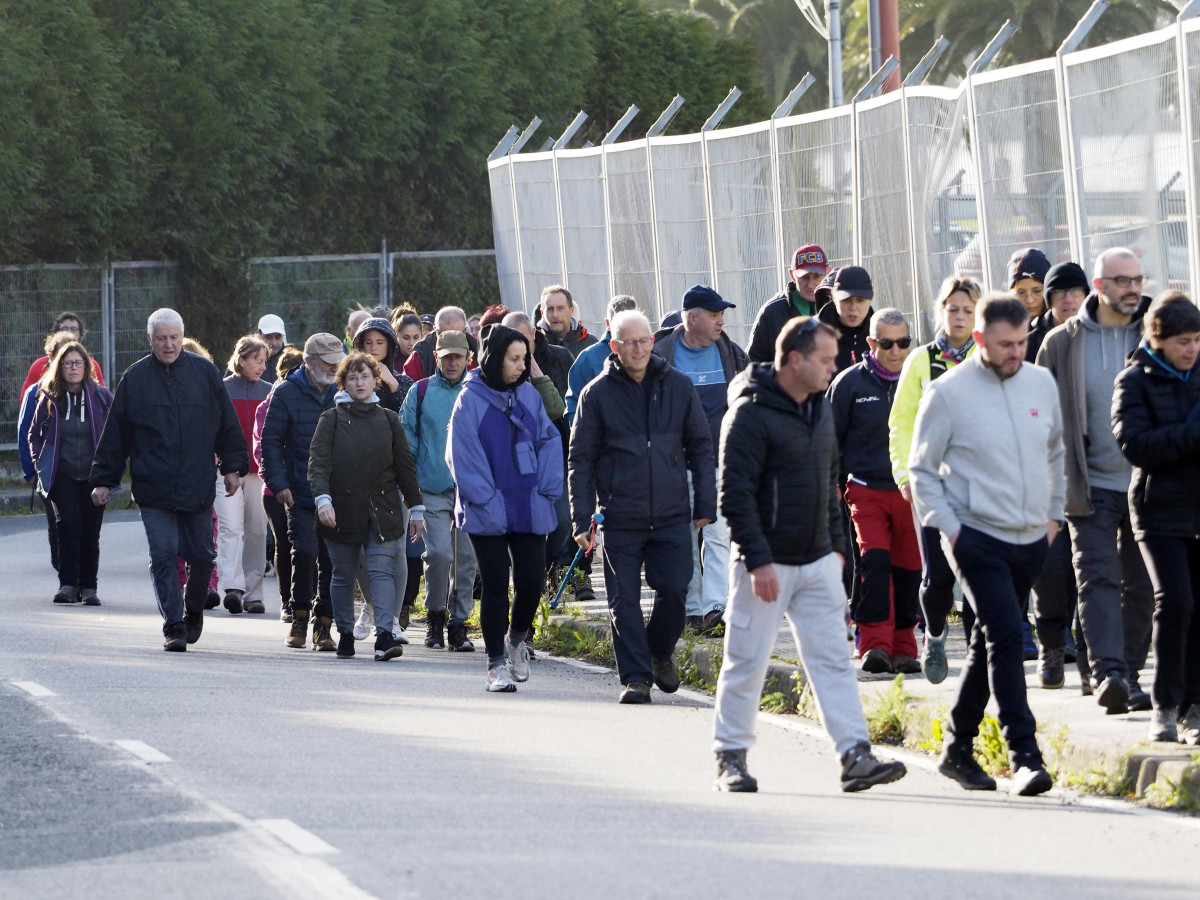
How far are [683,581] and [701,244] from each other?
27.7 ft

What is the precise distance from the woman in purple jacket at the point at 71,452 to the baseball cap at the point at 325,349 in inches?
122

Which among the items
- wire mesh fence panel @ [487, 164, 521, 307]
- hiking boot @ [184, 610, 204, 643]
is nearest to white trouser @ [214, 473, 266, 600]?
hiking boot @ [184, 610, 204, 643]

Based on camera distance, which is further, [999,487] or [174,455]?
[174,455]

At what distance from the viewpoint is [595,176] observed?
21438 millimetres

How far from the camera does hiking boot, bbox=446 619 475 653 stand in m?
12.8

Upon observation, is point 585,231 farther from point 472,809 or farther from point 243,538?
point 472,809

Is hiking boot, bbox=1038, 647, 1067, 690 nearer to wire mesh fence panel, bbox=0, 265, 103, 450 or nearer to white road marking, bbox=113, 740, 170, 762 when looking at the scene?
white road marking, bbox=113, 740, 170, 762

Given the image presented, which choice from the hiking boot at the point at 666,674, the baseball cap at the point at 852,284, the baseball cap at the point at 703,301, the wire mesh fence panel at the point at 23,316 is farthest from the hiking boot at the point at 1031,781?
the wire mesh fence panel at the point at 23,316

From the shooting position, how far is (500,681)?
10.9m

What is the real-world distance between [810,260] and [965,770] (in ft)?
15.5

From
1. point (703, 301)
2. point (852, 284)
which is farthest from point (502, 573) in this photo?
point (852, 284)

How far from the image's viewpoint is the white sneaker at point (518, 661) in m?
11.2

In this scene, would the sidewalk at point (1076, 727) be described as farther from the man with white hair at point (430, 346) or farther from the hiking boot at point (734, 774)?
the man with white hair at point (430, 346)

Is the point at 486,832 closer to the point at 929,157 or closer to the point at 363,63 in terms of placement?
the point at 929,157
